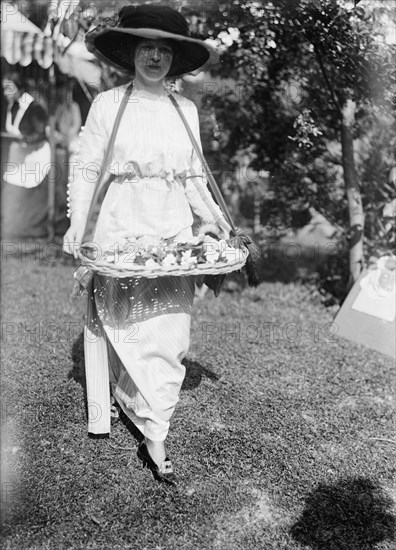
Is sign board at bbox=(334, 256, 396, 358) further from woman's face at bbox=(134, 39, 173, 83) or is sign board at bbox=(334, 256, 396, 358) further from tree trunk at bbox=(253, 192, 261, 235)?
woman's face at bbox=(134, 39, 173, 83)

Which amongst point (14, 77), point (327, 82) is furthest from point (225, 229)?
point (14, 77)

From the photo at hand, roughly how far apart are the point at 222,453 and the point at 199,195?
4.23 ft

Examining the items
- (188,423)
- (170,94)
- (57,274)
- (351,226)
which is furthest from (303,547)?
(57,274)

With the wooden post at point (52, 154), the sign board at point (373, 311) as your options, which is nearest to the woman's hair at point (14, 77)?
the wooden post at point (52, 154)

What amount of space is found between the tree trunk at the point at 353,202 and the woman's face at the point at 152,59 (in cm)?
289

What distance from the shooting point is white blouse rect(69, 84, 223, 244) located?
2.97 metres

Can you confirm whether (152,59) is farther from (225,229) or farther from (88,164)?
(225,229)

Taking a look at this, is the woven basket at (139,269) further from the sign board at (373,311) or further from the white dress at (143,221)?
the sign board at (373,311)

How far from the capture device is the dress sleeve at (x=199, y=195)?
3.23 metres

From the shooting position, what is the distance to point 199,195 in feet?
10.8

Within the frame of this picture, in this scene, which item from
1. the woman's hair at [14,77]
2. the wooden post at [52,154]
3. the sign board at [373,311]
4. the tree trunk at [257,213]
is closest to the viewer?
the sign board at [373,311]

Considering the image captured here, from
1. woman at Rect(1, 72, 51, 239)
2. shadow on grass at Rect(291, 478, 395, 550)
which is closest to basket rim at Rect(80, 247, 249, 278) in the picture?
shadow on grass at Rect(291, 478, 395, 550)

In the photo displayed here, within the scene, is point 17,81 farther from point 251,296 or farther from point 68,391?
point 68,391

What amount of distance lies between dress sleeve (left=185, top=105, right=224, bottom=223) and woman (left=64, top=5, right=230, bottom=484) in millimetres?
75
